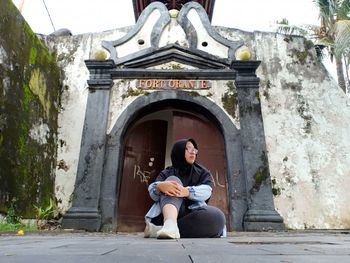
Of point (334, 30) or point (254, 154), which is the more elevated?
point (334, 30)

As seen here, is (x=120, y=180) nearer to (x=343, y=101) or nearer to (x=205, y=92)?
(x=205, y=92)

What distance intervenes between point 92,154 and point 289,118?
3.88 m

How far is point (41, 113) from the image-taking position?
21.7 ft

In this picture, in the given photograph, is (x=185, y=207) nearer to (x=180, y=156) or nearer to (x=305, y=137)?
(x=180, y=156)

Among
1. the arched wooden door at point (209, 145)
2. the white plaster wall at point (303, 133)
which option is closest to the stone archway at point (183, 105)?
the arched wooden door at point (209, 145)

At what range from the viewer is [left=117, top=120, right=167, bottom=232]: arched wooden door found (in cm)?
690

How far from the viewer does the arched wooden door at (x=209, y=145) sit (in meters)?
6.76

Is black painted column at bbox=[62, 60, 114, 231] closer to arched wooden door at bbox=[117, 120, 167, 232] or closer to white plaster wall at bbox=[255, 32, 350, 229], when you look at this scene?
arched wooden door at bbox=[117, 120, 167, 232]

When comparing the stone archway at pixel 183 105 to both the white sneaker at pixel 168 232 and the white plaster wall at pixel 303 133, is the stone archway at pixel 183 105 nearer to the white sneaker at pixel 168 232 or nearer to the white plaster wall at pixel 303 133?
the white plaster wall at pixel 303 133

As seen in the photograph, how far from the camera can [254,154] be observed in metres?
6.61

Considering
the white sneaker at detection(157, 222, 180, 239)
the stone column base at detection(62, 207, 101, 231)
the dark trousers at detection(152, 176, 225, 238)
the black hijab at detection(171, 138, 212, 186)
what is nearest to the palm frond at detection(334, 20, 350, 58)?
the stone column base at detection(62, 207, 101, 231)

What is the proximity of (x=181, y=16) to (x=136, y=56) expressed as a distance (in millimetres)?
1471

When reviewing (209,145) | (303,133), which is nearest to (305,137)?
(303,133)

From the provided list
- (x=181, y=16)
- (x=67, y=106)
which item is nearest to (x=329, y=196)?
(x=181, y=16)
